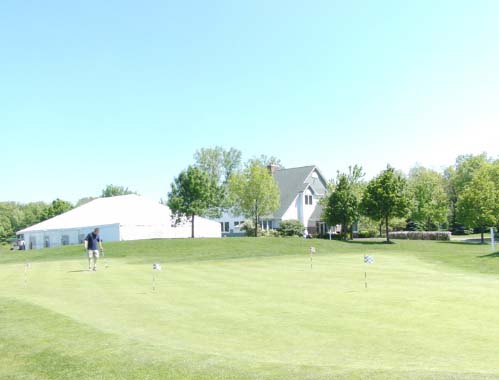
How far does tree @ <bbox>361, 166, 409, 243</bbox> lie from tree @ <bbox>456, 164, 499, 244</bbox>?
838 centimetres

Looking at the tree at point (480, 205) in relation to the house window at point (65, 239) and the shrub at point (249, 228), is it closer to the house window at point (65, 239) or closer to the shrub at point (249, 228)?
the shrub at point (249, 228)

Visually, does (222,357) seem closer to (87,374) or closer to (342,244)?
(87,374)

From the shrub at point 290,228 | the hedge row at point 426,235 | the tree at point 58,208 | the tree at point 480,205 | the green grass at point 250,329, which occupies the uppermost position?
the tree at point 58,208

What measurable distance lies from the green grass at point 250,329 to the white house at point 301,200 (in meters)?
56.3

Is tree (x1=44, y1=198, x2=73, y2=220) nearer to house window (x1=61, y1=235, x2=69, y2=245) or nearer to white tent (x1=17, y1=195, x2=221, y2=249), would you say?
white tent (x1=17, y1=195, x2=221, y2=249)

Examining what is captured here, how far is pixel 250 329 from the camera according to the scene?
11.3 meters

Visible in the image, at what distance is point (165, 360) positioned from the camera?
8.91 m

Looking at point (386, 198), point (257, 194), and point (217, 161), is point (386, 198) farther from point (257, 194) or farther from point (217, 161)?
point (217, 161)

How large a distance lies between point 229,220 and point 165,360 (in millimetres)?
79033

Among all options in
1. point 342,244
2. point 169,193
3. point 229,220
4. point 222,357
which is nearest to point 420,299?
point 222,357

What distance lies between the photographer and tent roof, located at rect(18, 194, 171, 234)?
67.1m

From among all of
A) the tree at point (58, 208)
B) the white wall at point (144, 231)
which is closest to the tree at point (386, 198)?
the white wall at point (144, 231)

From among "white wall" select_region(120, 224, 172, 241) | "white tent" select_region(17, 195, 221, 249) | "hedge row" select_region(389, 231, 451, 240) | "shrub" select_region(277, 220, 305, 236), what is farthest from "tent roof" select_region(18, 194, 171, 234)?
"hedge row" select_region(389, 231, 451, 240)

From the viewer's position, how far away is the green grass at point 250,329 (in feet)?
27.8
